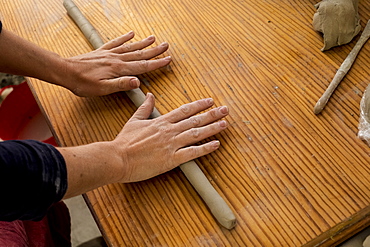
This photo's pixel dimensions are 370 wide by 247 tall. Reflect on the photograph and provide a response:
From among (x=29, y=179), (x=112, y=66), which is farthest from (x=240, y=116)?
(x=29, y=179)

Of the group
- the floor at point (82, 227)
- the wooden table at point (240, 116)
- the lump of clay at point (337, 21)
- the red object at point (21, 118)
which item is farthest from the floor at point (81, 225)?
the lump of clay at point (337, 21)

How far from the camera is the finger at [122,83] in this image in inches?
41.0

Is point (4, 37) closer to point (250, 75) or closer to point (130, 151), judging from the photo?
point (130, 151)

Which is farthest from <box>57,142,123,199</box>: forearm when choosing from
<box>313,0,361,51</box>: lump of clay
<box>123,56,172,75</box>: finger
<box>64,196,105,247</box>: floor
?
<box>64,196,105,247</box>: floor

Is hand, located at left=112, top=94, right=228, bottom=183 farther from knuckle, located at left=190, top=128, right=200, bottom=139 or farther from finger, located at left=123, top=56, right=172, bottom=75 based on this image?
finger, located at left=123, top=56, right=172, bottom=75

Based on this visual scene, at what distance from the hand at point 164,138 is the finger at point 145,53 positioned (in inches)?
8.5

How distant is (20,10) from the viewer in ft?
4.64

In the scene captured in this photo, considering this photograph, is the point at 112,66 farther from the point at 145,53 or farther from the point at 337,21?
the point at 337,21

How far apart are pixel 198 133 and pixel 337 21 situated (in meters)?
0.63

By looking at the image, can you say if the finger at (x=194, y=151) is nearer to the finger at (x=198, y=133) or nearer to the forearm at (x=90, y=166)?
Answer: the finger at (x=198, y=133)

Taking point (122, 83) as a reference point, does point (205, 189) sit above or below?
below

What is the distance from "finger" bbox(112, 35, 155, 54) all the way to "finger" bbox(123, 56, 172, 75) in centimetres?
7

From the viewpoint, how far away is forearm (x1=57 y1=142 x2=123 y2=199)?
732mm

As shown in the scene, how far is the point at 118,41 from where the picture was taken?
1.16 m
